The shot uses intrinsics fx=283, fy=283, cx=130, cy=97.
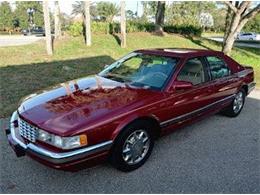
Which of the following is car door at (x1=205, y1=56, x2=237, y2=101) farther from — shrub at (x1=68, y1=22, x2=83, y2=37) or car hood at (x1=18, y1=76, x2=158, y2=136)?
shrub at (x1=68, y1=22, x2=83, y2=37)

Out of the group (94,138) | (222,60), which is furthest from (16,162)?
(222,60)

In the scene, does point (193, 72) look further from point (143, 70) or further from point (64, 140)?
point (64, 140)

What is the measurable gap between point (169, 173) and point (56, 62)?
7.62 m

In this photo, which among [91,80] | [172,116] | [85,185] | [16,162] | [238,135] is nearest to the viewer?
[85,185]

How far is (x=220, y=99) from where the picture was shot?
4.96 metres

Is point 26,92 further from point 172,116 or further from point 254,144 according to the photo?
point 254,144

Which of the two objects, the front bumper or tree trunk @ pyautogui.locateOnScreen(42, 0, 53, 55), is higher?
tree trunk @ pyautogui.locateOnScreen(42, 0, 53, 55)

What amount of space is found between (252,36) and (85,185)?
48383 mm

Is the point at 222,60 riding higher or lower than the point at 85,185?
higher

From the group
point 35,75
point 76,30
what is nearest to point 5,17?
point 76,30

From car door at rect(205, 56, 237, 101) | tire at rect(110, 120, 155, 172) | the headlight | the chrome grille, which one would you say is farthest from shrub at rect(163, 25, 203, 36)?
the headlight

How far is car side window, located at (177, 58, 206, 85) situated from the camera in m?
4.14

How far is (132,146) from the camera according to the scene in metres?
3.52

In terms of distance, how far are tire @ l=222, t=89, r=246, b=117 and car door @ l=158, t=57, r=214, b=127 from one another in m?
1.02
